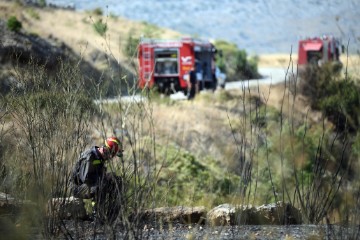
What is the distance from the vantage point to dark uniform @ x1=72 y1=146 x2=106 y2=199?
40.0ft

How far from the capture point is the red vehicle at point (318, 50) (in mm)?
49156

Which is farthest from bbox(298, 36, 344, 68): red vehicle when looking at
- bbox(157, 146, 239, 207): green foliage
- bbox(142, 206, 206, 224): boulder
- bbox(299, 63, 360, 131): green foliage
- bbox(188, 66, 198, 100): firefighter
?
bbox(142, 206, 206, 224): boulder

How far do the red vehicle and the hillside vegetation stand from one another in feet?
31.9

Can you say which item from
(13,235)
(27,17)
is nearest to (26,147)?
(13,235)

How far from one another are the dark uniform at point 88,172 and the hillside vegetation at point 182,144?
39 cm

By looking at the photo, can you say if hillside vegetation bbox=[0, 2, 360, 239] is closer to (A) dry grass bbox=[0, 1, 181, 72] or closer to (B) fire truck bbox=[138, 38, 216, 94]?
(B) fire truck bbox=[138, 38, 216, 94]

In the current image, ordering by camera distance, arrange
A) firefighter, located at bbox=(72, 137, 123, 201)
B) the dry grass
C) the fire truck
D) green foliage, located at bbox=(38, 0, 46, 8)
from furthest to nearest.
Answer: green foliage, located at bbox=(38, 0, 46, 8), the dry grass, the fire truck, firefighter, located at bbox=(72, 137, 123, 201)

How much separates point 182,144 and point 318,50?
2719 centimetres

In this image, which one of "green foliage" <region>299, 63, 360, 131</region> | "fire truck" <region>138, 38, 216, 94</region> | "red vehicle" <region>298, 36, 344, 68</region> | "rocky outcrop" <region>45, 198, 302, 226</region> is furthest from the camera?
"red vehicle" <region>298, 36, 344, 68</region>

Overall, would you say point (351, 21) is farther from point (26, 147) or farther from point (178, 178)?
point (178, 178)

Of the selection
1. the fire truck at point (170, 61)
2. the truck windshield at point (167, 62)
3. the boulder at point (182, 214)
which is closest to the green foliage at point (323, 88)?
the fire truck at point (170, 61)

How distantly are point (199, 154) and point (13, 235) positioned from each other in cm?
1787

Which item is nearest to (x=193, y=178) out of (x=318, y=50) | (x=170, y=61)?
(x=170, y=61)

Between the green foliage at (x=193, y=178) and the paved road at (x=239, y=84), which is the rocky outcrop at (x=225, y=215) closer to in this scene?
the paved road at (x=239, y=84)
